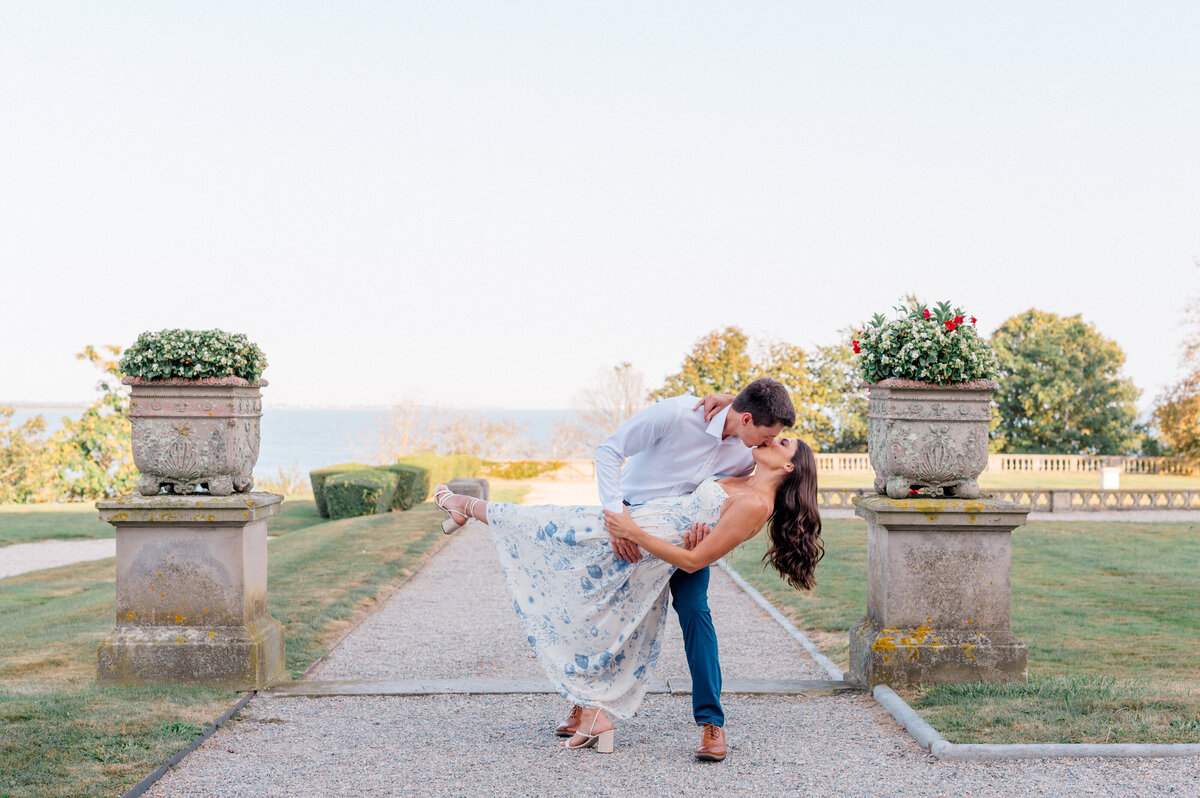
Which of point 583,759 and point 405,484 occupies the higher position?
point 583,759

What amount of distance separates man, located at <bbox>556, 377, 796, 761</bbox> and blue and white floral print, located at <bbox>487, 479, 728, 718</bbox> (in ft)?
0.44

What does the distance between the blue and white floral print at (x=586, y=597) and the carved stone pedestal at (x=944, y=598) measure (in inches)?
68.9

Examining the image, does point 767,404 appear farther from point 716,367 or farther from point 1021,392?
point 1021,392

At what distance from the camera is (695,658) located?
4633 millimetres

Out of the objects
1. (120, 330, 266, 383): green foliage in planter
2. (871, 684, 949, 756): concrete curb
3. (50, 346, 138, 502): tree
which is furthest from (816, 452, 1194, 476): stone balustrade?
(120, 330, 266, 383): green foliage in planter

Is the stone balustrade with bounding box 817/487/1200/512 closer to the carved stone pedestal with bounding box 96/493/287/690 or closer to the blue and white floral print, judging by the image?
the carved stone pedestal with bounding box 96/493/287/690

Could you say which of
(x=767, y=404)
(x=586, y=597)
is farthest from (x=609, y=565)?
(x=767, y=404)

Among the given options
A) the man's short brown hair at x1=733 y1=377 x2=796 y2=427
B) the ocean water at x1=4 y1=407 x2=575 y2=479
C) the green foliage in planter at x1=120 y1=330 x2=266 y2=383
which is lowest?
the ocean water at x1=4 y1=407 x2=575 y2=479

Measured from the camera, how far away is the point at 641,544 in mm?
4395

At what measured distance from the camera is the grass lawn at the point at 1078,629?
498 centimetres

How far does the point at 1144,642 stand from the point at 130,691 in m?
7.47

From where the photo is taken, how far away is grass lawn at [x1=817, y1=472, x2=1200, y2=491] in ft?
94.0

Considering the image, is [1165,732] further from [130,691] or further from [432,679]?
[130,691]

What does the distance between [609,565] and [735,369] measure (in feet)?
102
